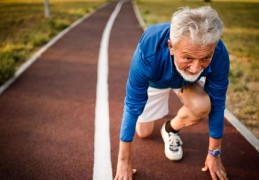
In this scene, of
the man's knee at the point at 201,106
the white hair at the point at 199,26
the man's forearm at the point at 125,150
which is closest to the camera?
the white hair at the point at 199,26

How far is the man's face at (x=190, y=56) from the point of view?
2172mm

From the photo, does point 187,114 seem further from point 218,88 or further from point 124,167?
point 124,167

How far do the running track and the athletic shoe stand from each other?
3.4 inches

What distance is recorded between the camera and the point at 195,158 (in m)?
3.35

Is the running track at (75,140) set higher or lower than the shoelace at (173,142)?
lower

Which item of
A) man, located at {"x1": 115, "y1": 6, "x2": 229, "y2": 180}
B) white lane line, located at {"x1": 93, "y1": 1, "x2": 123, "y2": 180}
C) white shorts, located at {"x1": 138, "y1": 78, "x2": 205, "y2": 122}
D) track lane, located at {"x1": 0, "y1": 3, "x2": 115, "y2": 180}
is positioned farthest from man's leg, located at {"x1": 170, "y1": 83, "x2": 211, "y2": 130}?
track lane, located at {"x1": 0, "y1": 3, "x2": 115, "y2": 180}

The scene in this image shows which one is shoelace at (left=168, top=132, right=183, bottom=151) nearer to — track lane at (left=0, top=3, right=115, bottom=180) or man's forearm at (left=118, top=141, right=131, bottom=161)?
man's forearm at (left=118, top=141, right=131, bottom=161)

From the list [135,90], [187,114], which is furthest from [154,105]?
[135,90]

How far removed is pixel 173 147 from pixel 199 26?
5.62ft

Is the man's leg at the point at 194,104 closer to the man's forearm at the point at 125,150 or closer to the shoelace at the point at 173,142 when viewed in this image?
the shoelace at the point at 173,142

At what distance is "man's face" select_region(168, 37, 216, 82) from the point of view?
217cm

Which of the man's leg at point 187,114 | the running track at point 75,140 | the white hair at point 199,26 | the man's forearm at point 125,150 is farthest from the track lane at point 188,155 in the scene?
the white hair at point 199,26

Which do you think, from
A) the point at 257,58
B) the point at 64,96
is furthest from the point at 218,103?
the point at 257,58

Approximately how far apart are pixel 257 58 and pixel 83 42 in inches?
226
